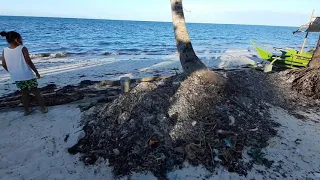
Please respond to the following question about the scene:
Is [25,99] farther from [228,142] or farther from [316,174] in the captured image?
[316,174]

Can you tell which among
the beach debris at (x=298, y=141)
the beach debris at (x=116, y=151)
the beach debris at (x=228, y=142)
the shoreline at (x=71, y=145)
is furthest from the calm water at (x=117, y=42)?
the beach debris at (x=298, y=141)

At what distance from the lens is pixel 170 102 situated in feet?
14.9

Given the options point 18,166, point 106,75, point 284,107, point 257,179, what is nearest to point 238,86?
point 284,107

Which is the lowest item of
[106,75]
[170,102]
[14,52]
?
[106,75]

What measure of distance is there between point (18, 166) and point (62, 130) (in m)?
1.00

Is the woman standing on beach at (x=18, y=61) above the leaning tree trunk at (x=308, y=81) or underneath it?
above

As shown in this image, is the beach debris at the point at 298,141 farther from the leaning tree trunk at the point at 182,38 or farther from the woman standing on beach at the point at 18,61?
the woman standing on beach at the point at 18,61

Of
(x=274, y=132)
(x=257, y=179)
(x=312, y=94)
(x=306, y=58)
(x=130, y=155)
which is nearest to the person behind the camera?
(x=257, y=179)

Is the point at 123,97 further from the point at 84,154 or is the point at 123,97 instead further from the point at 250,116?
the point at 250,116

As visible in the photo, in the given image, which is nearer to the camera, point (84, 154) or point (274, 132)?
point (84, 154)

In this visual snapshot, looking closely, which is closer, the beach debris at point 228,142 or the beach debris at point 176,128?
the beach debris at point 176,128

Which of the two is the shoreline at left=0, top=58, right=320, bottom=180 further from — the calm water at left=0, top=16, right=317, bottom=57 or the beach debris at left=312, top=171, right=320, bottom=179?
the calm water at left=0, top=16, right=317, bottom=57

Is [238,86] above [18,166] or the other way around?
above

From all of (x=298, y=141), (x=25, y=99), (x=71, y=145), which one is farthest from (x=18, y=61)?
(x=298, y=141)
